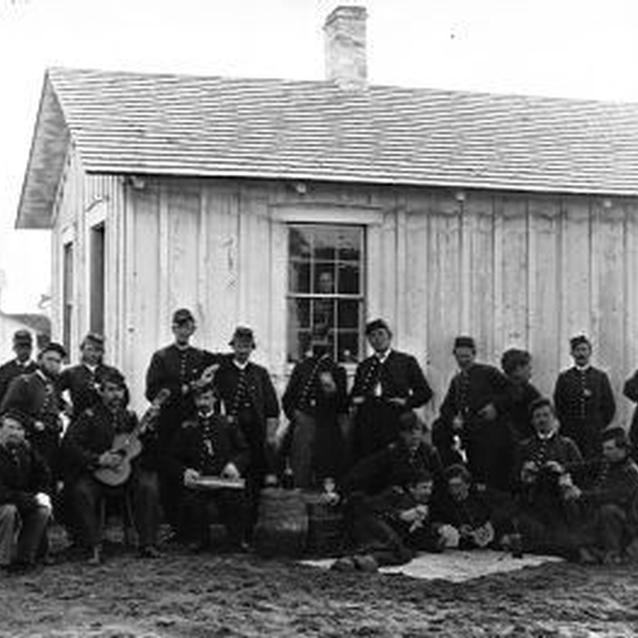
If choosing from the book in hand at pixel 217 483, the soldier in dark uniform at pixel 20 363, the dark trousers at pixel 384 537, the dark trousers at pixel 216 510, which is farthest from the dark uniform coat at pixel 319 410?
the soldier in dark uniform at pixel 20 363

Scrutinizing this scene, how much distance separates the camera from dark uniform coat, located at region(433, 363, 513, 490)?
12906mm

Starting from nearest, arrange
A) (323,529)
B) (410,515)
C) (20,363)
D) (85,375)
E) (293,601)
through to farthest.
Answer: (293,601), (410,515), (323,529), (85,375), (20,363)

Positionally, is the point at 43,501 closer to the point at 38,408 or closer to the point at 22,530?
the point at 22,530

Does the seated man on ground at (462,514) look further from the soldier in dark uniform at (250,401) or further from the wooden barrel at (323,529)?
the soldier in dark uniform at (250,401)

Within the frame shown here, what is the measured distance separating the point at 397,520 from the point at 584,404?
2.53 meters

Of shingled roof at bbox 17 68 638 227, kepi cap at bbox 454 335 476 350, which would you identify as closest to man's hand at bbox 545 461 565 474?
kepi cap at bbox 454 335 476 350

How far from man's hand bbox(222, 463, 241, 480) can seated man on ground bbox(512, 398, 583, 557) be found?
2.68 meters

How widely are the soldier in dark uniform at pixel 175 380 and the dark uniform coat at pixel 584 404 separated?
11.9 feet

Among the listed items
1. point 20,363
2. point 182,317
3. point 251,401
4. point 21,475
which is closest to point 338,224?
point 182,317

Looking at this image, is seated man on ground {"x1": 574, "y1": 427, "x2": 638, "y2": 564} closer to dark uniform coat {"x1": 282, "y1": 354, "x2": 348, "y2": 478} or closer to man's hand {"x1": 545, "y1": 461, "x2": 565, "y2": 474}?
man's hand {"x1": 545, "y1": 461, "x2": 565, "y2": 474}

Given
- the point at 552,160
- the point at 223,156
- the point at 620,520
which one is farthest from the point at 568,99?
the point at 620,520

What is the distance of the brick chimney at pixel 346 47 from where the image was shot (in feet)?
54.6

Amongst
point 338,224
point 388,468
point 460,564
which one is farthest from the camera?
point 338,224

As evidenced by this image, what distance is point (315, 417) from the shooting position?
1277 centimetres
